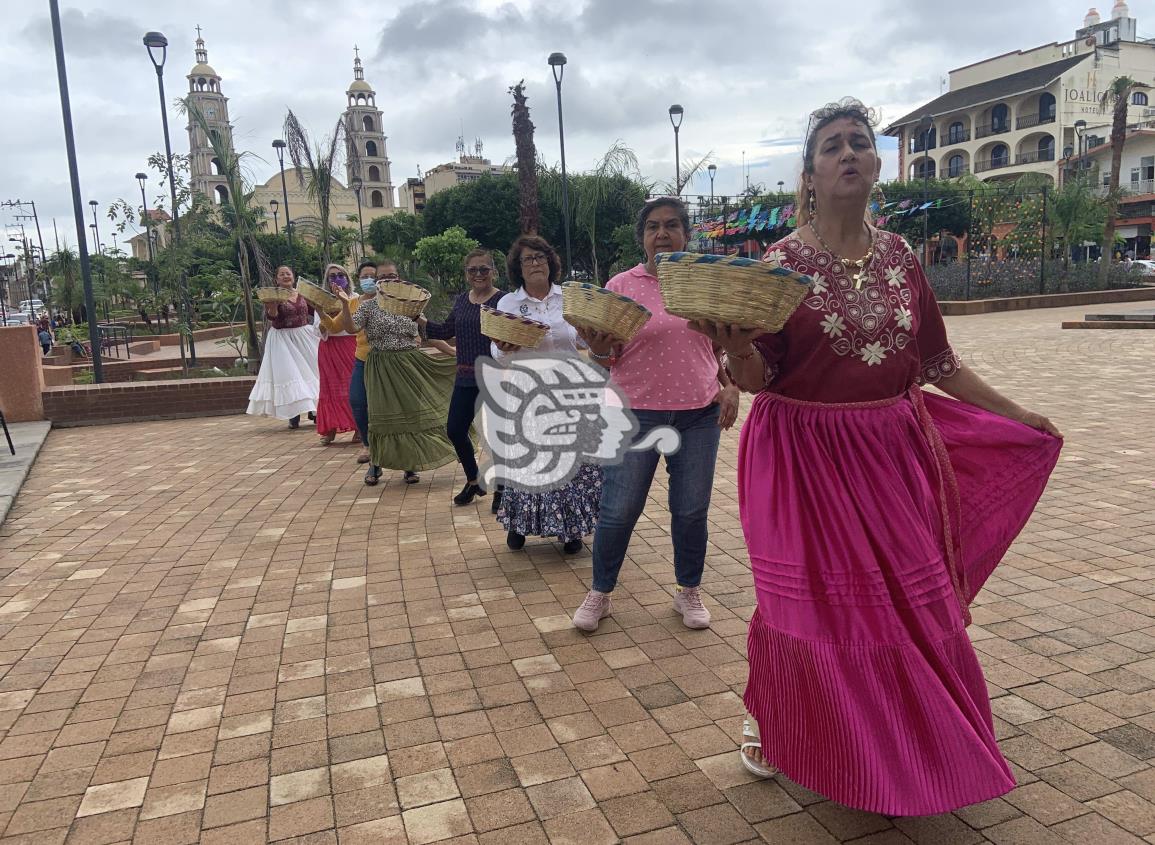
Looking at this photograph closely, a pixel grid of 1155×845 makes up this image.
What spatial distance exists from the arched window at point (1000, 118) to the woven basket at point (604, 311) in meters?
68.1

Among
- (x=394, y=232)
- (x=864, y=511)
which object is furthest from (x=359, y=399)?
(x=394, y=232)

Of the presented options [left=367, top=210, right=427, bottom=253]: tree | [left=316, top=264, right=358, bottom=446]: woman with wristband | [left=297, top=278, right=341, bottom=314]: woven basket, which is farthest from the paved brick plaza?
[left=367, top=210, right=427, bottom=253]: tree

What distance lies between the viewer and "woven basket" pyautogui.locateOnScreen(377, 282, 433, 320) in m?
5.51

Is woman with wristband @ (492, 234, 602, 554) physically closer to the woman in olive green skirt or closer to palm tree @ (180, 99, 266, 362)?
the woman in olive green skirt

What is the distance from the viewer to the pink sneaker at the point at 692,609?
3.56 m

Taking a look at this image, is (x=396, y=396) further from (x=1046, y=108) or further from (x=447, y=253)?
(x=1046, y=108)

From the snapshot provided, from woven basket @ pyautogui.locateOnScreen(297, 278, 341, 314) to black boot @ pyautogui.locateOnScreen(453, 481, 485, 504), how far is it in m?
1.99

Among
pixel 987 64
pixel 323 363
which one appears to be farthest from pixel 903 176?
pixel 323 363

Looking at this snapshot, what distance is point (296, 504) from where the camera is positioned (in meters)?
6.09

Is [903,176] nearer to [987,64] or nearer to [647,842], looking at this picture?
[987,64]

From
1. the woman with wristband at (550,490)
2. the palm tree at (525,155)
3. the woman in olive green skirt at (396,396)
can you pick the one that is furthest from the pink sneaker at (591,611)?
the palm tree at (525,155)

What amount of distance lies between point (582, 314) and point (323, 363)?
19.6 ft

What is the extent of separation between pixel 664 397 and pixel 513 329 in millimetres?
885

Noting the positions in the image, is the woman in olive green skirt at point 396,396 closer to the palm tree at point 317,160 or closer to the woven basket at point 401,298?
the woven basket at point 401,298
